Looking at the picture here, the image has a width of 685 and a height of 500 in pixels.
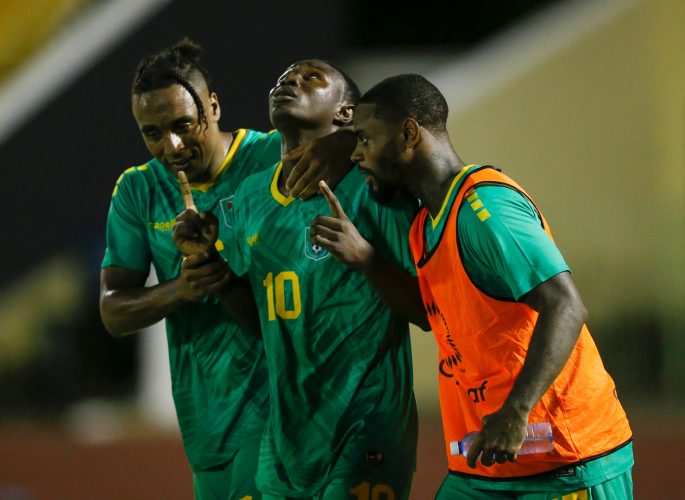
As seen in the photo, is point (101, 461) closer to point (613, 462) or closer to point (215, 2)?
point (215, 2)

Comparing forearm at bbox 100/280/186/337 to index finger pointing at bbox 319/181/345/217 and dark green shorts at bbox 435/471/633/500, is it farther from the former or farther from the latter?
dark green shorts at bbox 435/471/633/500

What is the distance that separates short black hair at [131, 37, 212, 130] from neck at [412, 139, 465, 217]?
1061 millimetres

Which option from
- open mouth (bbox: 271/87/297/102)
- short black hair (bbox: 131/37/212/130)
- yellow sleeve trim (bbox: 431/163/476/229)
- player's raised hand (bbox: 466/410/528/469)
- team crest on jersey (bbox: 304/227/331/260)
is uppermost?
short black hair (bbox: 131/37/212/130)

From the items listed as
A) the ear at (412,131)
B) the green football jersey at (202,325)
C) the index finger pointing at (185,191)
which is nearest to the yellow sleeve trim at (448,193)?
the ear at (412,131)

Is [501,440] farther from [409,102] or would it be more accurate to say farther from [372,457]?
[409,102]


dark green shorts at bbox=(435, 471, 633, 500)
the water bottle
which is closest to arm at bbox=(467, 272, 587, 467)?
the water bottle

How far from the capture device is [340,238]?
3396 millimetres

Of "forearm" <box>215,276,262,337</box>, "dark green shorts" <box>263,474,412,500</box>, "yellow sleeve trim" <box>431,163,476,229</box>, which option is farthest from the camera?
"forearm" <box>215,276,262,337</box>

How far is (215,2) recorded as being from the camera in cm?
941

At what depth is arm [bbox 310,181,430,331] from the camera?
3402mm

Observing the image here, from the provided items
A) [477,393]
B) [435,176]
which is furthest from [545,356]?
[435,176]

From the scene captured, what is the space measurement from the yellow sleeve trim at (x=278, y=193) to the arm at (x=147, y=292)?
0.28m

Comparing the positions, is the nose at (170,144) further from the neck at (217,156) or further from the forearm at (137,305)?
the forearm at (137,305)

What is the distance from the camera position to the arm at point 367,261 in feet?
11.2
